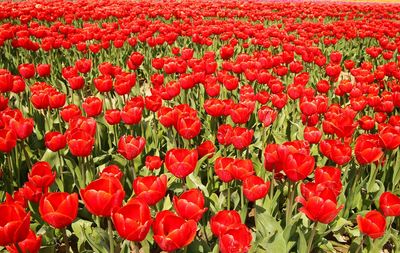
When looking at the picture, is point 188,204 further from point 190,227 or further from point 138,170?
point 138,170

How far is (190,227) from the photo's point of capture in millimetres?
1851

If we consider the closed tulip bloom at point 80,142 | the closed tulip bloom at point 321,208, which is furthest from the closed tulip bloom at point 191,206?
the closed tulip bloom at point 80,142

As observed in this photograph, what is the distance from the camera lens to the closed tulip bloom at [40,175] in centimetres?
240

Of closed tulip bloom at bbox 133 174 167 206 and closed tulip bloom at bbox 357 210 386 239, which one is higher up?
closed tulip bloom at bbox 133 174 167 206

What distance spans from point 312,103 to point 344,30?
22.2 feet

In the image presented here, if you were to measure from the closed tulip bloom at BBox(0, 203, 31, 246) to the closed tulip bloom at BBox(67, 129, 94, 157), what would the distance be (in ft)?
2.88

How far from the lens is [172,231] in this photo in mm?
1795

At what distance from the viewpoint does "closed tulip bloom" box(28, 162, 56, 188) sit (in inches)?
94.7

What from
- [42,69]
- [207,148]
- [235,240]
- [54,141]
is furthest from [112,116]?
[42,69]

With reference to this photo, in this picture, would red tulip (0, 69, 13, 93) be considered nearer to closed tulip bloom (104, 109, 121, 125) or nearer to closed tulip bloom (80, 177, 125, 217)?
closed tulip bloom (104, 109, 121, 125)

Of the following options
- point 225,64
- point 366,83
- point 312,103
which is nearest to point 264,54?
point 225,64

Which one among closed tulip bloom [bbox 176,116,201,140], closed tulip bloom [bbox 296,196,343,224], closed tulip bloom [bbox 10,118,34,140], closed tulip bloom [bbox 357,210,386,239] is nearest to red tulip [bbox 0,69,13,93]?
closed tulip bloom [bbox 10,118,34,140]

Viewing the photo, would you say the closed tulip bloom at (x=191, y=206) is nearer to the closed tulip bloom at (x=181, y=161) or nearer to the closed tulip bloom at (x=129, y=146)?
the closed tulip bloom at (x=181, y=161)

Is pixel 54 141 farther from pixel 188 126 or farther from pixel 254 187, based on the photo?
pixel 254 187
